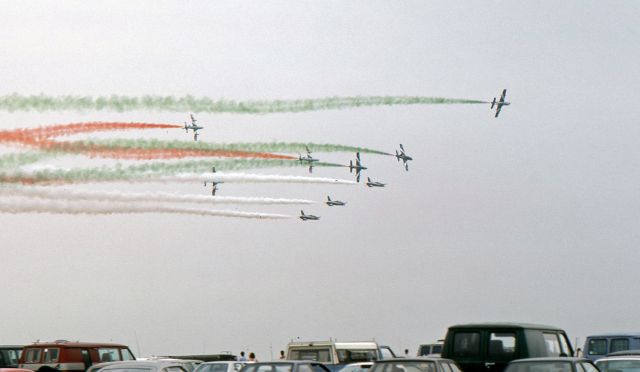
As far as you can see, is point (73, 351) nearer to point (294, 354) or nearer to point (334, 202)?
point (294, 354)

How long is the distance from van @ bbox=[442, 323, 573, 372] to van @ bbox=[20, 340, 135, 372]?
16.5 meters

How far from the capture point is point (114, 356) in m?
42.8

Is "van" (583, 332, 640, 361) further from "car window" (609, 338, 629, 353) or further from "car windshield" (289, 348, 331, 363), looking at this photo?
"car windshield" (289, 348, 331, 363)

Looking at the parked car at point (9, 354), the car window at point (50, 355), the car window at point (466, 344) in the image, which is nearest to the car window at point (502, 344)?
the car window at point (466, 344)

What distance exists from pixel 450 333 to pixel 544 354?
2.92 meters

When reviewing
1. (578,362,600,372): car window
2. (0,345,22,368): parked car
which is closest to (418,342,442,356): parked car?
(0,345,22,368): parked car

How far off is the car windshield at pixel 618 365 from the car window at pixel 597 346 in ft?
42.4

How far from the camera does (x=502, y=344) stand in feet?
102

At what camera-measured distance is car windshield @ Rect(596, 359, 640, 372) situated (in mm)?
28672

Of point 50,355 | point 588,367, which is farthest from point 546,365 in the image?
point 50,355

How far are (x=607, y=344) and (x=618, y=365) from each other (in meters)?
13.1

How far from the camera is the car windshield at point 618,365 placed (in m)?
28.7

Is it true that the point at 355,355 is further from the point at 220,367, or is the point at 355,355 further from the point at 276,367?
the point at 276,367

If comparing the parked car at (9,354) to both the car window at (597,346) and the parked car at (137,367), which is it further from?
the car window at (597,346)
